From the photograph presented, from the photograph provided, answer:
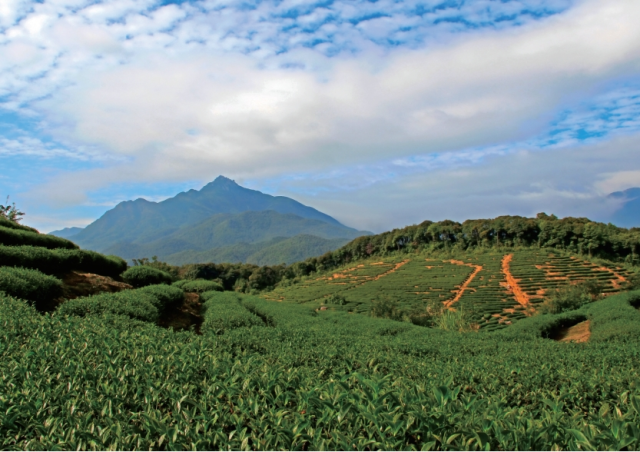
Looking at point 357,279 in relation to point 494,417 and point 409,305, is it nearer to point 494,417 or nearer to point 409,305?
point 409,305

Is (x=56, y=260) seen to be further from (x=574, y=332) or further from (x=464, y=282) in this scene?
(x=464, y=282)

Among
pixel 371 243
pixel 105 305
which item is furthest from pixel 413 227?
pixel 105 305

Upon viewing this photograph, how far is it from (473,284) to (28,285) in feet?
206

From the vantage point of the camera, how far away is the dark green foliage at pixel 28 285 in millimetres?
9266

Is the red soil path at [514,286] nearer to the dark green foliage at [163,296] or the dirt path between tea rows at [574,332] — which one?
the dirt path between tea rows at [574,332]

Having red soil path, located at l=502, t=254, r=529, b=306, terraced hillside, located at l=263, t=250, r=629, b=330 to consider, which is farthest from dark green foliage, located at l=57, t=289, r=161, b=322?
red soil path, located at l=502, t=254, r=529, b=306

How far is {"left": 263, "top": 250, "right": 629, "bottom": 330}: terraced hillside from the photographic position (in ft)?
160

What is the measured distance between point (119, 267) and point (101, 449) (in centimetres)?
1940

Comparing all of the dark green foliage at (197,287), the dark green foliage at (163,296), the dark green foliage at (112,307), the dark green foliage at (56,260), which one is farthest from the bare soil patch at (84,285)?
the dark green foliage at (197,287)

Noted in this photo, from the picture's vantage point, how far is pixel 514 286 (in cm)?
5800

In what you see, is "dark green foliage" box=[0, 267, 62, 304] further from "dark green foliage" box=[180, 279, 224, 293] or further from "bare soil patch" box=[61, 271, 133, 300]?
"dark green foliage" box=[180, 279, 224, 293]

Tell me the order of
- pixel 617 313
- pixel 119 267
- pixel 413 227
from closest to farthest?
pixel 119 267 < pixel 617 313 < pixel 413 227

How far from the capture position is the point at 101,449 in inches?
85.8

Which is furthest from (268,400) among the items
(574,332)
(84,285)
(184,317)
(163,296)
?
(574,332)
